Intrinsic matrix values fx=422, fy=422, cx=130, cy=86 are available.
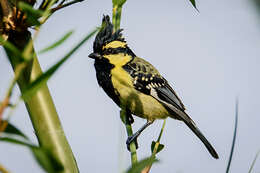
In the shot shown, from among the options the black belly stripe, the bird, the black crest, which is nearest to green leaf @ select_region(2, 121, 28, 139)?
the black crest

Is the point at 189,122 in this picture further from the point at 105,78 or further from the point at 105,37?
the point at 105,37

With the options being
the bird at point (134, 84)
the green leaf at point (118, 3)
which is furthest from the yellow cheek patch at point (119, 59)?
the green leaf at point (118, 3)

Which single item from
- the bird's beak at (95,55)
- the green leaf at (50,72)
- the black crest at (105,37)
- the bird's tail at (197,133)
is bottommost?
the bird's tail at (197,133)

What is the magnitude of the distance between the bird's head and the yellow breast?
0.07 metres

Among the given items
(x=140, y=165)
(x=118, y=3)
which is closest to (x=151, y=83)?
(x=118, y=3)

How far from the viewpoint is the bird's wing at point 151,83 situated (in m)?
2.32

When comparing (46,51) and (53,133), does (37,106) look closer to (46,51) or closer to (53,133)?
(53,133)

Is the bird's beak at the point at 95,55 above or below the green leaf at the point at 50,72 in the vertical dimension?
below

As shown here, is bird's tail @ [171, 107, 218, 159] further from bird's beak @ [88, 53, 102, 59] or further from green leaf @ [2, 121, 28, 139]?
green leaf @ [2, 121, 28, 139]

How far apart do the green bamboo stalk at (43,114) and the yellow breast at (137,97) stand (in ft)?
3.54

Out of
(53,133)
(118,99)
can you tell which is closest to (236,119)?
(53,133)

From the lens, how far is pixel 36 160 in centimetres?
52

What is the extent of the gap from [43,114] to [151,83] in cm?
146

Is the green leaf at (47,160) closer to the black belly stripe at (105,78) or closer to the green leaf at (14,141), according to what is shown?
the green leaf at (14,141)
